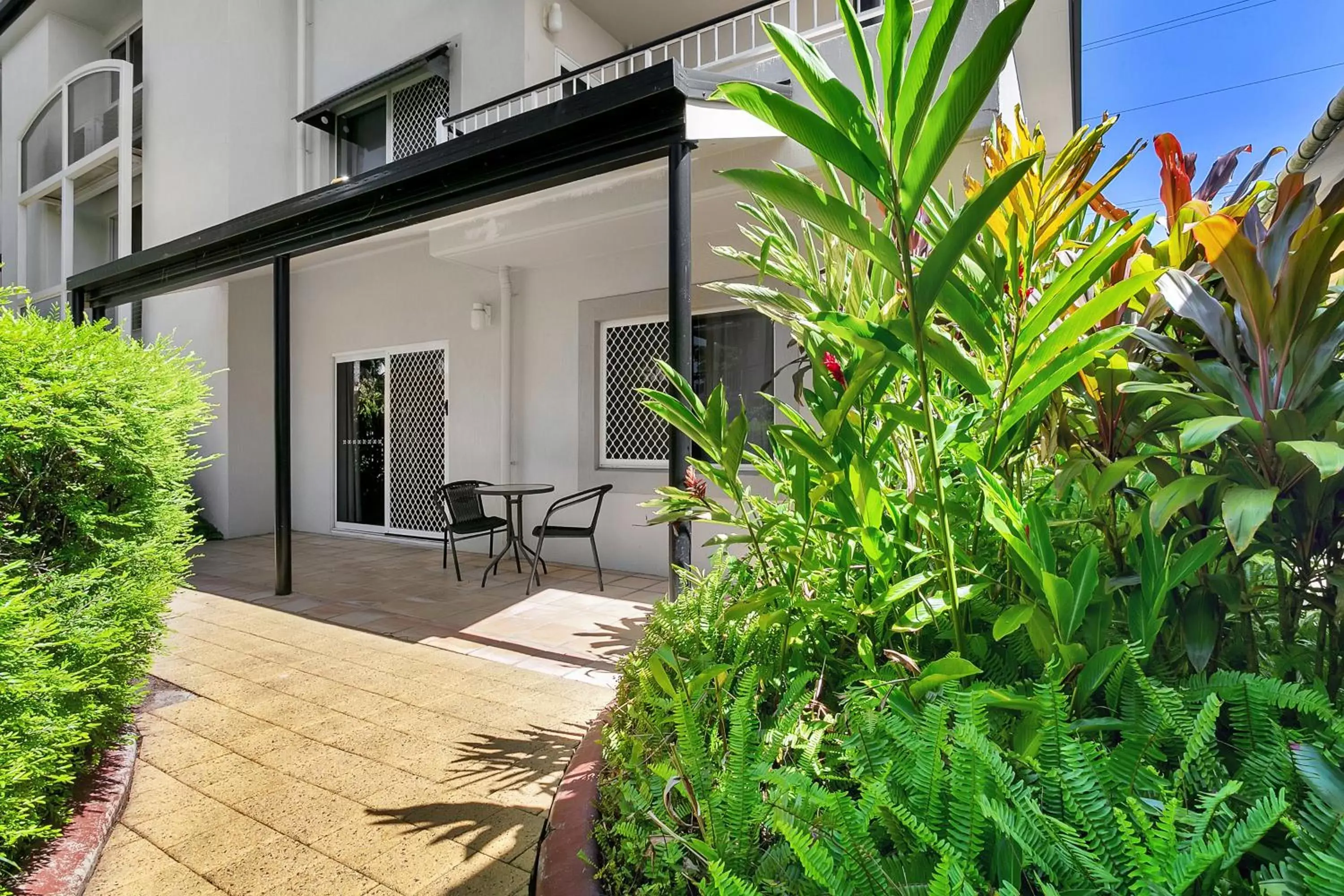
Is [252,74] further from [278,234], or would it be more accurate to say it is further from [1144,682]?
[1144,682]

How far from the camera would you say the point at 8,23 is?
10.7 m

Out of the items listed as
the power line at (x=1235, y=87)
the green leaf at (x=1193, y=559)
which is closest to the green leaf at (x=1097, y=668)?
the green leaf at (x=1193, y=559)

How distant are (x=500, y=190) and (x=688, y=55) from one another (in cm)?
326

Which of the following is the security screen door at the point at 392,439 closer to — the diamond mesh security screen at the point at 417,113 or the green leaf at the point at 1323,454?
the diamond mesh security screen at the point at 417,113

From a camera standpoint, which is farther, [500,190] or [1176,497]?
[500,190]

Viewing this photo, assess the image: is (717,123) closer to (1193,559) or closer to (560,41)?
(1193,559)

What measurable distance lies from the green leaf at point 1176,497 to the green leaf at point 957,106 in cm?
53

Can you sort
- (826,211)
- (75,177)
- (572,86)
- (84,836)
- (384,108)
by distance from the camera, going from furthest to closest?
(75,177) → (384,108) → (572,86) → (84,836) → (826,211)

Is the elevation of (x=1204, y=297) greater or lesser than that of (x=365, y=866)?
greater

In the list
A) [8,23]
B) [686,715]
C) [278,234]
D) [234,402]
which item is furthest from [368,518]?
[8,23]

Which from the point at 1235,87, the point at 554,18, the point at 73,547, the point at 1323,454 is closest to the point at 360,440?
the point at 554,18

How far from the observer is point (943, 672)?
39.7 inches

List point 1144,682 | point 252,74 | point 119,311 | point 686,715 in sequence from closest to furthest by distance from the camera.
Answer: point 1144,682 → point 686,715 → point 252,74 → point 119,311

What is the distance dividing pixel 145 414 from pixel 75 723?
3.95 feet
